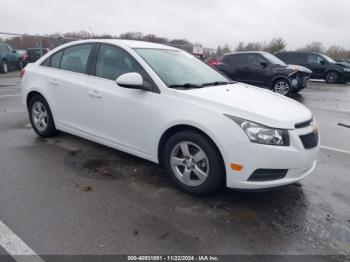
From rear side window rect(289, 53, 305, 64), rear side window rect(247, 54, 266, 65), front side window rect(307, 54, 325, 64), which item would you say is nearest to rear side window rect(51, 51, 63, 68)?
rear side window rect(247, 54, 266, 65)

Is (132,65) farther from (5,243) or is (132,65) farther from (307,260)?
(307,260)

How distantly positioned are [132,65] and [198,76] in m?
0.91

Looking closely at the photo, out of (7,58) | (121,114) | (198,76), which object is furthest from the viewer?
(7,58)

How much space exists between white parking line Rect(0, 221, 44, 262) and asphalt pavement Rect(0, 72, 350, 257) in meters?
0.04

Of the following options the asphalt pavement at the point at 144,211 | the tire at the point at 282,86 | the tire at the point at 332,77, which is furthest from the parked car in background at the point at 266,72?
the asphalt pavement at the point at 144,211

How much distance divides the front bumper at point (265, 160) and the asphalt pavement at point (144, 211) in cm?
35

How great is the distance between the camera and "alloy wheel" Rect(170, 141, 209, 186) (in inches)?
127

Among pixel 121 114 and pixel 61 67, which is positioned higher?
pixel 61 67

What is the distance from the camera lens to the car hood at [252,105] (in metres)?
2.97

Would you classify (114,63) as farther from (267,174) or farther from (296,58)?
(296,58)

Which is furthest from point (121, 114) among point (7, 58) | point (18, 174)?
point (7, 58)

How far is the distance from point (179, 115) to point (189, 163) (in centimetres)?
55

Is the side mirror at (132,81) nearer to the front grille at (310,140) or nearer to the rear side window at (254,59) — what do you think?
the front grille at (310,140)

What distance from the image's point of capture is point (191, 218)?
2945 mm
